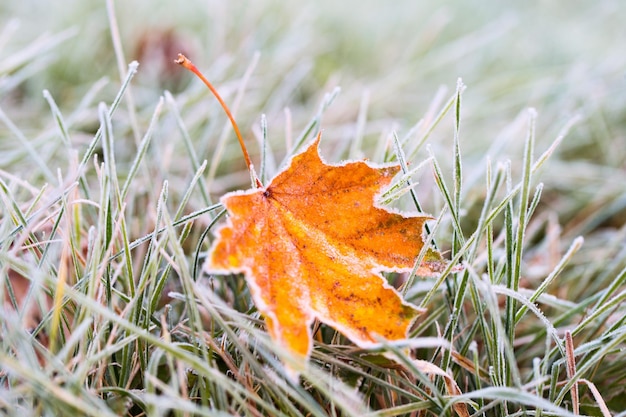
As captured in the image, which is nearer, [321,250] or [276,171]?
[321,250]

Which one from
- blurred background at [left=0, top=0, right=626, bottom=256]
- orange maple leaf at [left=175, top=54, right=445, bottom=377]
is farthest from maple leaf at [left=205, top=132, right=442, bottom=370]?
blurred background at [left=0, top=0, right=626, bottom=256]

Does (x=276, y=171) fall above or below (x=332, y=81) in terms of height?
below

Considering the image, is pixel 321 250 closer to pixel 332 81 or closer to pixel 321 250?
pixel 321 250

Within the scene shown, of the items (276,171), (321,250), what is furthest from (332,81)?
(321,250)

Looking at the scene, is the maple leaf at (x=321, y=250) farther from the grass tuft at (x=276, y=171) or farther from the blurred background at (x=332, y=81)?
the blurred background at (x=332, y=81)

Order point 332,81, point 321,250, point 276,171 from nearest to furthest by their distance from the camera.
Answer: point 321,250
point 276,171
point 332,81
